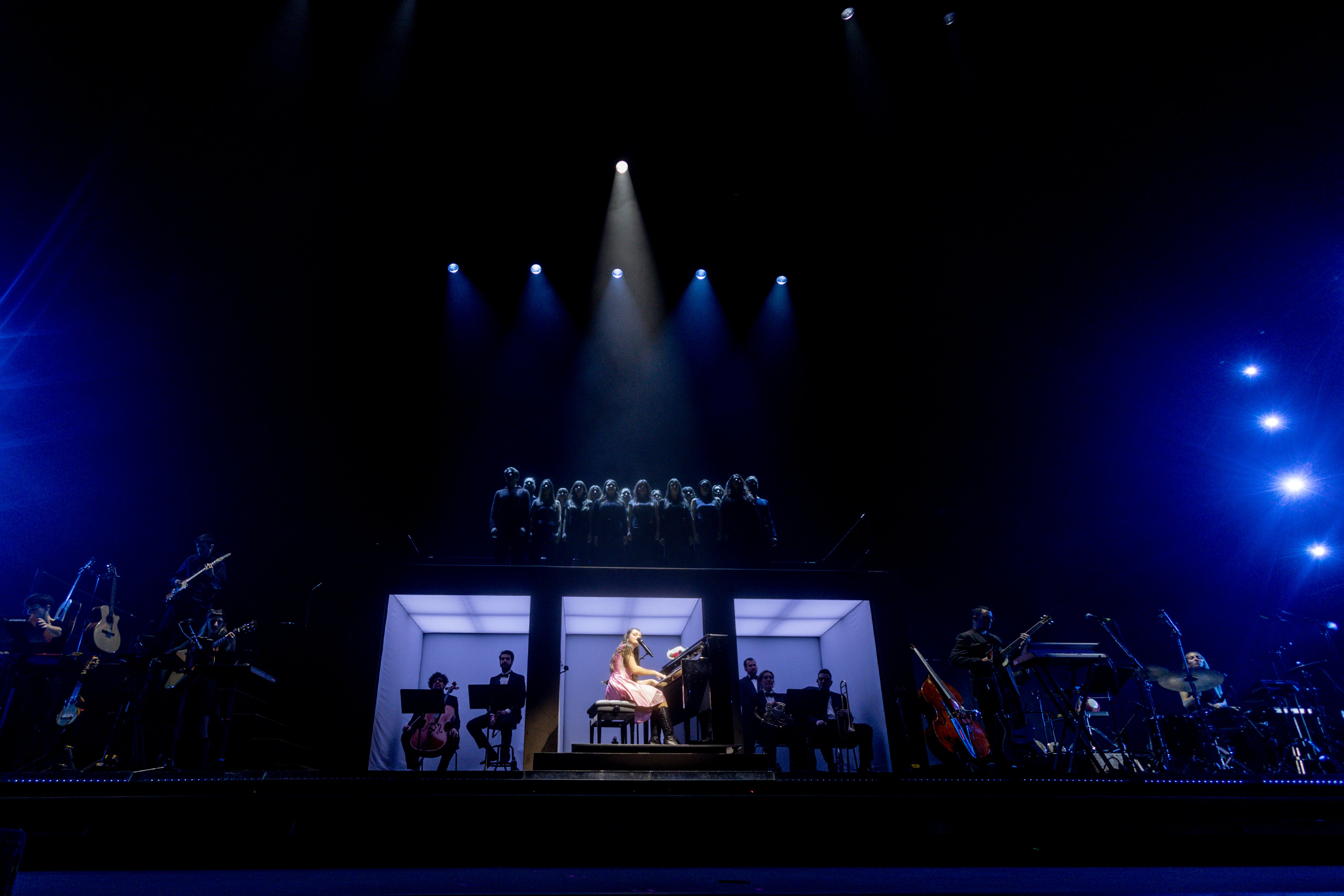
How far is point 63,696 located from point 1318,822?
12.3 meters

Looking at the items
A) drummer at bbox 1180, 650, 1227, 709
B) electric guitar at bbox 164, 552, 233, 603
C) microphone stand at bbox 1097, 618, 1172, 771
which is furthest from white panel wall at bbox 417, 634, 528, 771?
drummer at bbox 1180, 650, 1227, 709

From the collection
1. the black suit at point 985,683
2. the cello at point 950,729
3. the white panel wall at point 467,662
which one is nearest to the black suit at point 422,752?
the white panel wall at point 467,662

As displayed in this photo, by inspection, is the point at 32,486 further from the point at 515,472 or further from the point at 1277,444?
the point at 1277,444

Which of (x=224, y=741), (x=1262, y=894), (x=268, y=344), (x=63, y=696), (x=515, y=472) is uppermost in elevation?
(x=268, y=344)

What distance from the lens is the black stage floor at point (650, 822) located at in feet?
11.6

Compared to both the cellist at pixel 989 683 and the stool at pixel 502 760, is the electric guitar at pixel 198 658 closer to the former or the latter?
the stool at pixel 502 760

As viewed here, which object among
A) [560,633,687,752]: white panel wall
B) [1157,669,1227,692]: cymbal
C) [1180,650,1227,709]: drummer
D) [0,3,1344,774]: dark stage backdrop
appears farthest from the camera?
[560,633,687,752]: white panel wall

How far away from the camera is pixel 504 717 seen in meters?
7.66

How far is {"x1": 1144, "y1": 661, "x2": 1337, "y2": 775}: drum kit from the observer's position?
8.64m

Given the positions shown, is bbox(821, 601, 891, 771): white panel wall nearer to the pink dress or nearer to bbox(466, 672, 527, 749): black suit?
the pink dress

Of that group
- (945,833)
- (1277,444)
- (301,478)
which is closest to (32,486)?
(301,478)

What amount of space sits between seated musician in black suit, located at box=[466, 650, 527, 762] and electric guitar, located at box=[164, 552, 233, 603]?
3370 millimetres

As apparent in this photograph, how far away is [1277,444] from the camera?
11.7 m

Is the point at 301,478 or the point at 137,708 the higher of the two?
the point at 301,478
